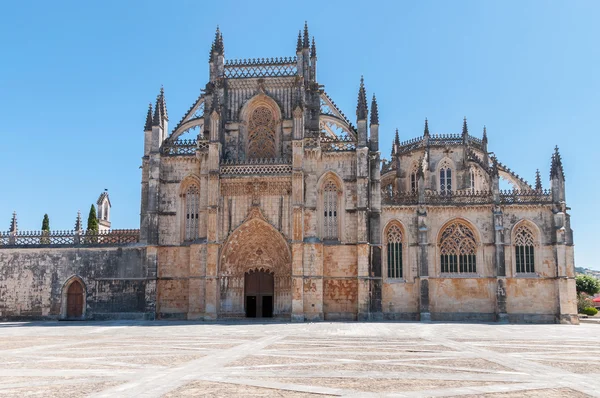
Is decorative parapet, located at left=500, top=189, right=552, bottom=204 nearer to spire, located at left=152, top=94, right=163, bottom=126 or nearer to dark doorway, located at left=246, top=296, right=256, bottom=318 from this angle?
dark doorway, located at left=246, top=296, right=256, bottom=318

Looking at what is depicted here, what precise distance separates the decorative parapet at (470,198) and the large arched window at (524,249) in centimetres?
196

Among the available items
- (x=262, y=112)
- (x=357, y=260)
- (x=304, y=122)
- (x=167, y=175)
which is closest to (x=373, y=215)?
(x=357, y=260)

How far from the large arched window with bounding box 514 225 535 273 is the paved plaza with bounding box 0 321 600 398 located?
17907mm

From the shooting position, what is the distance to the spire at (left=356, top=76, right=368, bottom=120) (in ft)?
131

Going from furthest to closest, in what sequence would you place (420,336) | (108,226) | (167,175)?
(108,226)
(167,175)
(420,336)

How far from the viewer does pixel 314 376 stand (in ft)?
39.4

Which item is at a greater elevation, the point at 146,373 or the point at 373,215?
the point at 373,215

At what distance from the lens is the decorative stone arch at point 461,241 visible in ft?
129

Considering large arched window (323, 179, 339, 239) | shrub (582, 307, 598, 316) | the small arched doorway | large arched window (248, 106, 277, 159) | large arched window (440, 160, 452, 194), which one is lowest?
shrub (582, 307, 598, 316)

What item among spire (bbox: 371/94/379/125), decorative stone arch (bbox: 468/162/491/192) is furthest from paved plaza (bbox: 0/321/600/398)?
decorative stone arch (bbox: 468/162/491/192)

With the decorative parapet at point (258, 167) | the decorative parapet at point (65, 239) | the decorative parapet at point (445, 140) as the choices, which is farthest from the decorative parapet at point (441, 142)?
the decorative parapet at point (65, 239)

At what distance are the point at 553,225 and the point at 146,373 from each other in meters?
33.3

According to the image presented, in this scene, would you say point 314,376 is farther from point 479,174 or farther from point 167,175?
point 479,174

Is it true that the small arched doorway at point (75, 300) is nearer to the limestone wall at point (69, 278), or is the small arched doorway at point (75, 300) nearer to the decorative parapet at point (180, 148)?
the limestone wall at point (69, 278)
